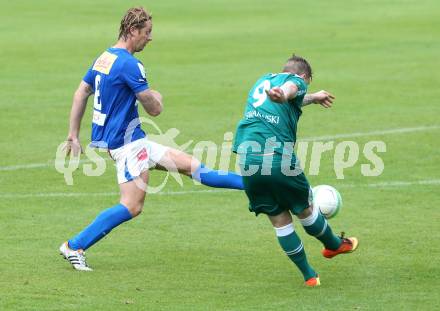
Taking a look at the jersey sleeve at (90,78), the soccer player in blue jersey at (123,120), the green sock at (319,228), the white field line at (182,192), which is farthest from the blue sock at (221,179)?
the white field line at (182,192)

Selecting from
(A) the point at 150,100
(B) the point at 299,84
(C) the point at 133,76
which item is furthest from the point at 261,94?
(C) the point at 133,76

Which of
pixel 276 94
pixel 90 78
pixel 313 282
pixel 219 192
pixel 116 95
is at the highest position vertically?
pixel 276 94

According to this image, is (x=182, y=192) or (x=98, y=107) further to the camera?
(x=182, y=192)

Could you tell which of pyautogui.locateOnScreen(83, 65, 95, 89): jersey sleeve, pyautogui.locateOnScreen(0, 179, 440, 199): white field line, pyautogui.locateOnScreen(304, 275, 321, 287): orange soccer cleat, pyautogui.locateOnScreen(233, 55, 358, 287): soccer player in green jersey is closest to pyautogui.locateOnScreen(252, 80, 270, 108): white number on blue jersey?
pyautogui.locateOnScreen(233, 55, 358, 287): soccer player in green jersey

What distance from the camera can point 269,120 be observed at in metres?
9.06

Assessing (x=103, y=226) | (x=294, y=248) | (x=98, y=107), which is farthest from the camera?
(x=98, y=107)

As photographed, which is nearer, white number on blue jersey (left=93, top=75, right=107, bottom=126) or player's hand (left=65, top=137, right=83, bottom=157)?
white number on blue jersey (left=93, top=75, right=107, bottom=126)

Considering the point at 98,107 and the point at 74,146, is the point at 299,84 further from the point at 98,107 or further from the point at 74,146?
the point at 74,146

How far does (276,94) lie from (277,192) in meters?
0.91

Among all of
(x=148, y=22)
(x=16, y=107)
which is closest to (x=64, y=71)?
(x=16, y=107)

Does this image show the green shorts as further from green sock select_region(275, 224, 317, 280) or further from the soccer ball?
the soccer ball

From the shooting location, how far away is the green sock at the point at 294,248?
9102 mm

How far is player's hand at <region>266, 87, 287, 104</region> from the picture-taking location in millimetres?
8586

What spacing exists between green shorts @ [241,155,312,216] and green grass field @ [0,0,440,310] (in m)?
0.67
